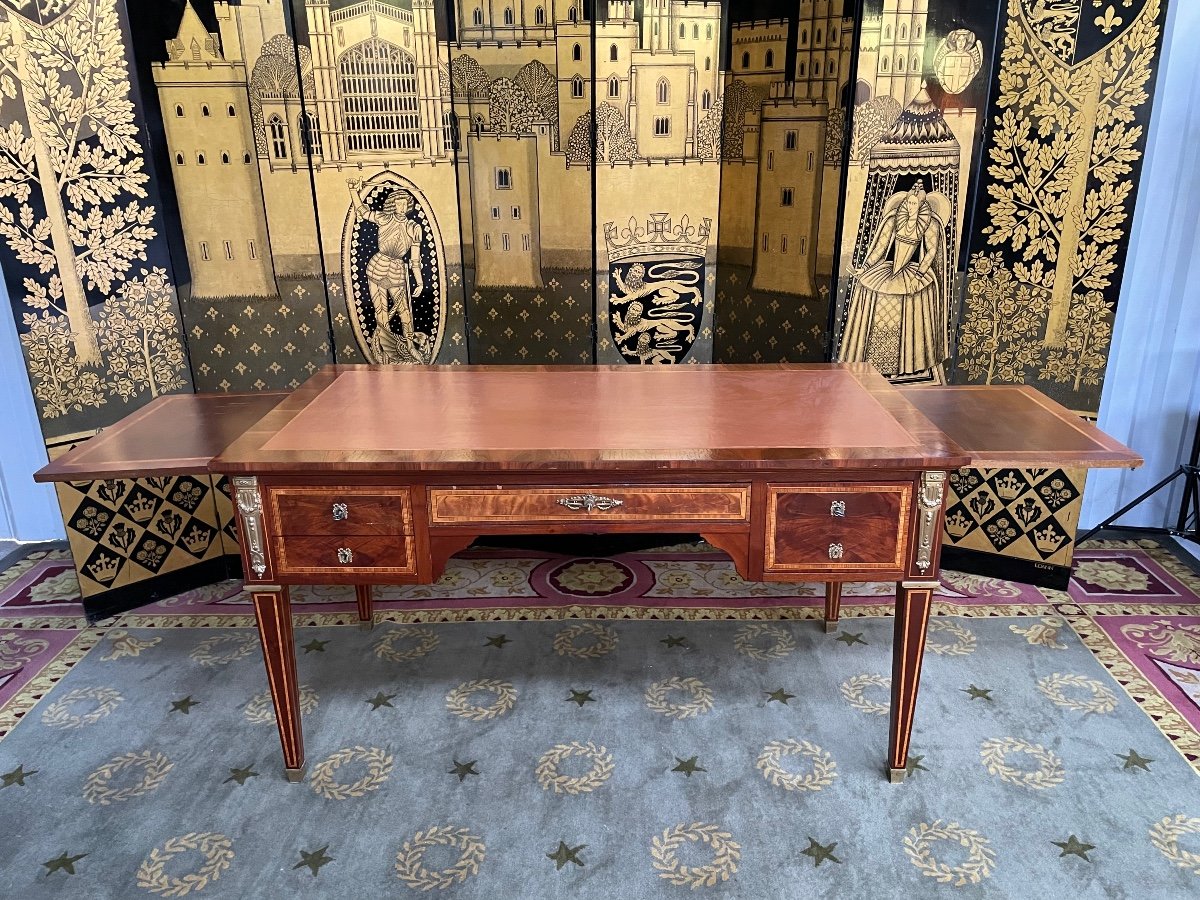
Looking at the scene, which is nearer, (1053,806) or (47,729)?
(1053,806)

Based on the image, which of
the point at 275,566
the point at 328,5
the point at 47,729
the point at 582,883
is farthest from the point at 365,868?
the point at 328,5

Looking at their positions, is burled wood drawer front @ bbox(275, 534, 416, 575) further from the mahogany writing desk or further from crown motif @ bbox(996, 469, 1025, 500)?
crown motif @ bbox(996, 469, 1025, 500)

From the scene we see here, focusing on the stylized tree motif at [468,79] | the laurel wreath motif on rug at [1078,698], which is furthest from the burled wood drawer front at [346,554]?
the laurel wreath motif on rug at [1078,698]

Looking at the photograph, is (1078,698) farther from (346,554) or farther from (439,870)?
(346,554)

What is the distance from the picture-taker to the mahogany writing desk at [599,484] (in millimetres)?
2064

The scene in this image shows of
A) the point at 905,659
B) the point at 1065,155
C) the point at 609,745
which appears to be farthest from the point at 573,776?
the point at 1065,155

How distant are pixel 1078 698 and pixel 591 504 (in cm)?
173

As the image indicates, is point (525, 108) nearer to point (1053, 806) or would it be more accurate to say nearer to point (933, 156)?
point (933, 156)

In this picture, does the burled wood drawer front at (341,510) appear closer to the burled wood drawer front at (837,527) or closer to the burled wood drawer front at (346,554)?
the burled wood drawer front at (346,554)

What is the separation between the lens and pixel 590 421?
232cm

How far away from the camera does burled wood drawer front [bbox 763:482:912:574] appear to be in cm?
209

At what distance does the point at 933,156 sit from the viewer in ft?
10.2

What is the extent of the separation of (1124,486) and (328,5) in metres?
3.75

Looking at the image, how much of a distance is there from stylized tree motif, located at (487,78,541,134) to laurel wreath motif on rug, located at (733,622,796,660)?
6.77 feet
